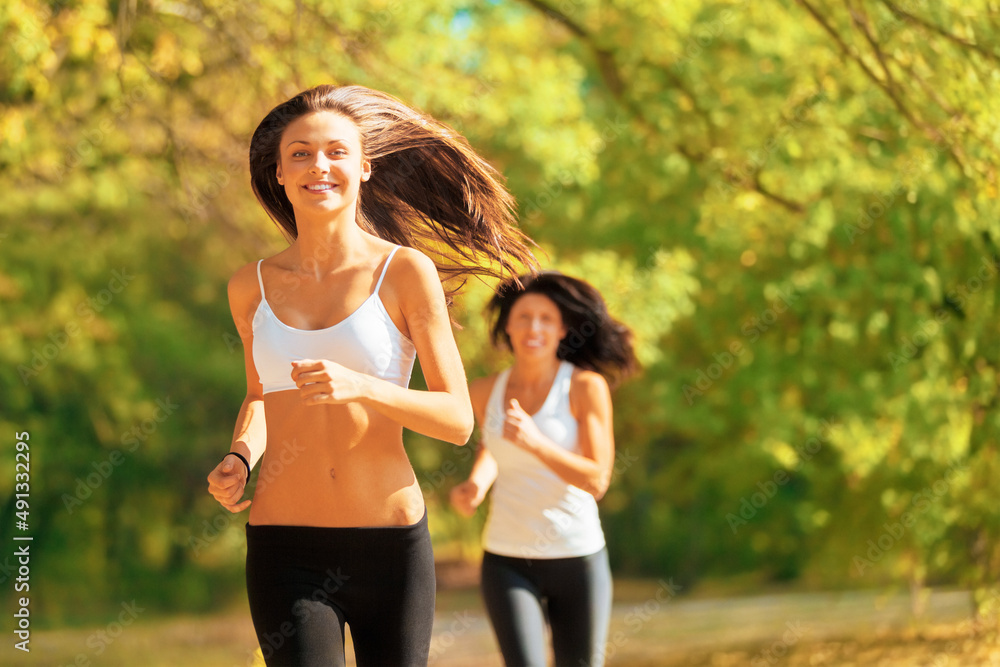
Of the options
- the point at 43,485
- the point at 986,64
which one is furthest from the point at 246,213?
the point at 986,64

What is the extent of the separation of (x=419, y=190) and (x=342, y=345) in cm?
Answer: 75

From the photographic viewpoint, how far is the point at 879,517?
859 cm

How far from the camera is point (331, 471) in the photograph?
7.59ft

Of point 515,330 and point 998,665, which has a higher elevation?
point 515,330

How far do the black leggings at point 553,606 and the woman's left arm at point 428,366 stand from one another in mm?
1426

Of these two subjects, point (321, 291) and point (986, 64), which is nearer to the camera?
point (321, 291)

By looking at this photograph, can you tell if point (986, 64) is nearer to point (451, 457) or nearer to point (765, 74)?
point (765, 74)

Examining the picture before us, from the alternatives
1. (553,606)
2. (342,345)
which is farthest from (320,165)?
(553,606)

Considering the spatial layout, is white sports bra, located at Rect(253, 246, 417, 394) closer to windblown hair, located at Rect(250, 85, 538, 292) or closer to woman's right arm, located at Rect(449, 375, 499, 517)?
windblown hair, located at Rect(250, 85, 538, 292)

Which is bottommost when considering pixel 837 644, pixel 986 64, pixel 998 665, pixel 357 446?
pixel 837 644

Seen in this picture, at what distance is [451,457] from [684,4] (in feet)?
20.0

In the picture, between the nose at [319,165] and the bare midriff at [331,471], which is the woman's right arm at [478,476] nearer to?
the bare midriff at [331,471]

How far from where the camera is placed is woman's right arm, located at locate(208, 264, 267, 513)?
2375 millimetres

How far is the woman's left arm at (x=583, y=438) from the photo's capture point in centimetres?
347
